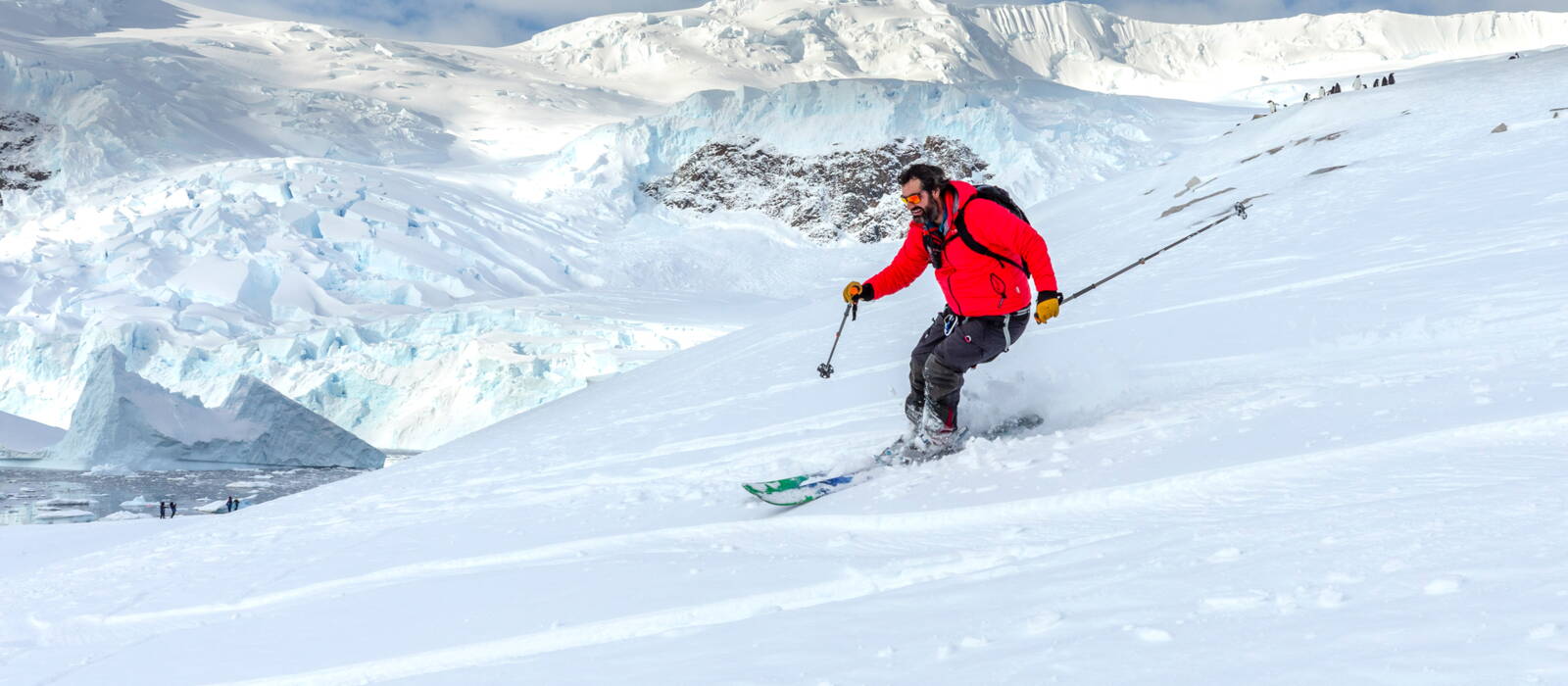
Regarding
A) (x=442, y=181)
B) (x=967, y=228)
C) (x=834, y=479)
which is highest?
(x=967, y=228)

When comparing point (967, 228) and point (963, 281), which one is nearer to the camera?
point (967, 228)

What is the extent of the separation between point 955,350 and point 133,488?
83.5 ft

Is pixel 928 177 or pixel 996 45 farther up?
pixel 996 45

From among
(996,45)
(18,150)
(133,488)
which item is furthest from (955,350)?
(996,45)

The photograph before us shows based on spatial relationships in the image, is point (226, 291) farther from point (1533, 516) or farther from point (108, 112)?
point (1533, 516)

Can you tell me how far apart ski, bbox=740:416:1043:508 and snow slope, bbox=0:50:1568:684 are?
0.10 m

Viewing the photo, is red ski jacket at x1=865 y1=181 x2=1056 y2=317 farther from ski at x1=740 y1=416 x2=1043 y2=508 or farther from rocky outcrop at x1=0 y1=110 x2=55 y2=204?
rocky outcrop at x1=0 y1=110 x2=55 y2=204

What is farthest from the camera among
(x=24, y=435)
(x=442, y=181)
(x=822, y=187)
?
(x=822, y=187)

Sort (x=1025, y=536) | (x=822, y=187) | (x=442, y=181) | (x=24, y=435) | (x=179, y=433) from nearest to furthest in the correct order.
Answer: (x=1025, y=536), (x=179, y=433), (x=24, y=435), (x=442, y=181), (x=822, y=187)

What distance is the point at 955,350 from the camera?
4.01m

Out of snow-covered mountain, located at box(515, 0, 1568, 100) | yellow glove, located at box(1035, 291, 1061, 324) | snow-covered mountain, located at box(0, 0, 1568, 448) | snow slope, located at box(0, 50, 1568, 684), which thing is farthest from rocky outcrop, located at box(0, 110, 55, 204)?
yellow glove, located at box(1035, 291, 1061, 324)

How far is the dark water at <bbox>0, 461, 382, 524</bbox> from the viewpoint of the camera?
18703 millimetres

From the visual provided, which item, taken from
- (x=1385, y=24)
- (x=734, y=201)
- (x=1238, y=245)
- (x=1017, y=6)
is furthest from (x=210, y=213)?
(x=1385, y=24)

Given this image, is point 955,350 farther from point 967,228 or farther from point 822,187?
point 822,187
